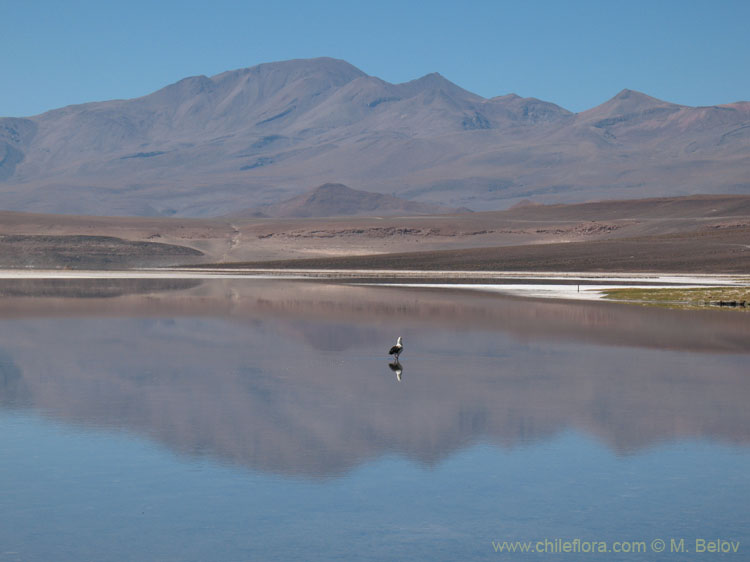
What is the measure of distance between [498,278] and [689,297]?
20826 mm

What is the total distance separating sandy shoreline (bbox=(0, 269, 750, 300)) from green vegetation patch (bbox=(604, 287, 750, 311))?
1.22 metres

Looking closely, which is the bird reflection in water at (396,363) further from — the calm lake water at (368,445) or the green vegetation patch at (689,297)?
the green vegetation patch at (689,297)

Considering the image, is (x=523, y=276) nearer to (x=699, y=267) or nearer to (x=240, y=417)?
(x=699, y=267)

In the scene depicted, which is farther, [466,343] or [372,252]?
[372,252]

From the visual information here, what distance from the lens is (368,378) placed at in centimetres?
1773

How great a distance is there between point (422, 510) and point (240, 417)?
468 centimetres

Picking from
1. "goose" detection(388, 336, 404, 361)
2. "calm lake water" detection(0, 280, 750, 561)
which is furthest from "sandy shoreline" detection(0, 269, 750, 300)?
"goose" detection(388, 336, 404, 361)

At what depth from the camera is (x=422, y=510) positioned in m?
9.91

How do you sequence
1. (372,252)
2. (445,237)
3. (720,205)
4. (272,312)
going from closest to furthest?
(272,312), (372,252), (445,237), (720,205)

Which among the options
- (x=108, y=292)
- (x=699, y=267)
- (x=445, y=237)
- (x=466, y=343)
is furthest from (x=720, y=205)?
(x=466, y=343)

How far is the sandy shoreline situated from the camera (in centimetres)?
4512

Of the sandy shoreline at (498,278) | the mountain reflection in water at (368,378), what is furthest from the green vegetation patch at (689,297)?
the mountain reflection in water at (368,378)

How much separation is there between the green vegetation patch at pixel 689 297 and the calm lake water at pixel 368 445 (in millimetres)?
10586

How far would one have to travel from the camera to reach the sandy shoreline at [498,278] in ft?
148
